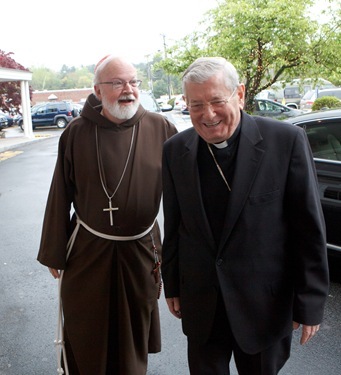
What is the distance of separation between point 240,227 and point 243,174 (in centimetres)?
22

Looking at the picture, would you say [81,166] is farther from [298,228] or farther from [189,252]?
[298,228]

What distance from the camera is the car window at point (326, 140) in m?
4.34

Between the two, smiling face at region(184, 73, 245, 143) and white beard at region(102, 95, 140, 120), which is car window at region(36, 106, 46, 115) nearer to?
white beard at region(102, 95, 140, 120)

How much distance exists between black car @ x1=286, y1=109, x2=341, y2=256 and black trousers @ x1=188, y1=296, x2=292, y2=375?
2.27 m

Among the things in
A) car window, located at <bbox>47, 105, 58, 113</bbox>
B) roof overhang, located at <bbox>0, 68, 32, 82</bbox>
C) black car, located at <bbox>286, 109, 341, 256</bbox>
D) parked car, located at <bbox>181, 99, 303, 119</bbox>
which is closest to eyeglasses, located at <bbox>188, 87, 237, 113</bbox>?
black car, located at <bbox>286, 109, 341, 256</bbox>

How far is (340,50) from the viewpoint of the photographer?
12.0 meters

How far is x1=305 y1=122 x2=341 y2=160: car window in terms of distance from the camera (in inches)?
171

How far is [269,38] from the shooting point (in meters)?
11.8

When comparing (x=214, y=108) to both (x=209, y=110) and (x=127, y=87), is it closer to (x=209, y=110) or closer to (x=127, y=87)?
(x=209, y=110)

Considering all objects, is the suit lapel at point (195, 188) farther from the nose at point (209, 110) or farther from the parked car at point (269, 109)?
the parked car at point (269, 109)

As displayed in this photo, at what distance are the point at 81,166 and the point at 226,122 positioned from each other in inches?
41.3

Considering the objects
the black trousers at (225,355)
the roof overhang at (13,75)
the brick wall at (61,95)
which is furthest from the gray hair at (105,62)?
the brick wall at (61,95)

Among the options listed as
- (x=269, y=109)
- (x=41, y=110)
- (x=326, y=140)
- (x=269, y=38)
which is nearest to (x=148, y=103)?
(x=269, y=38)

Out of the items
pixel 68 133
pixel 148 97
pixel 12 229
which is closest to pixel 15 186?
pixel 12 229
